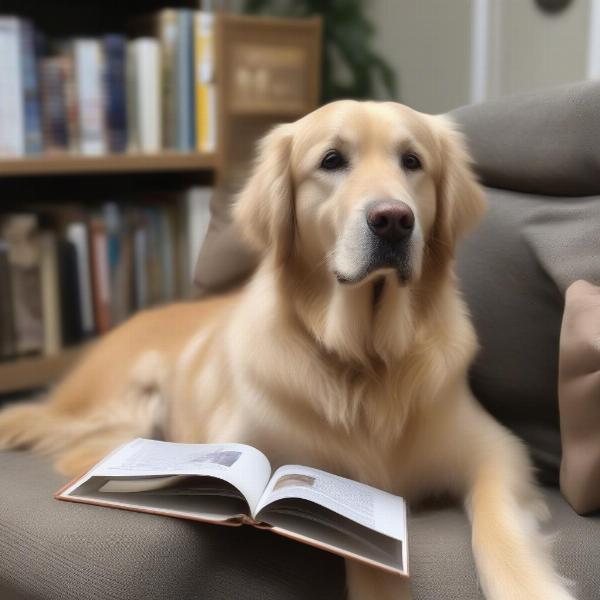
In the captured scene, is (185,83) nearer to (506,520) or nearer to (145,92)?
(145,92)

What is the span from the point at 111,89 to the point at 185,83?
0.73 feet

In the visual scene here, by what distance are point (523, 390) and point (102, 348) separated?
1.01 m

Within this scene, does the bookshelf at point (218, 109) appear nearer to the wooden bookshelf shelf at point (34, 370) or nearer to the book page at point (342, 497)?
the wooden bookshelf shelf at point (34, 370)

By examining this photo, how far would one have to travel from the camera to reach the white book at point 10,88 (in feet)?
6.57

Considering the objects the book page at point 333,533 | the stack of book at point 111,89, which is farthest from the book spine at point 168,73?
the book page at point 333,533

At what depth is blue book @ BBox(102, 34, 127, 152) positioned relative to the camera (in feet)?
7.09

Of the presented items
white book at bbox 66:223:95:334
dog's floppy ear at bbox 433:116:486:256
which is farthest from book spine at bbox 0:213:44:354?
dog's floppy ear at bbox 433:116:486:256

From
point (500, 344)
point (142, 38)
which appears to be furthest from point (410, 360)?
point (142, 38)

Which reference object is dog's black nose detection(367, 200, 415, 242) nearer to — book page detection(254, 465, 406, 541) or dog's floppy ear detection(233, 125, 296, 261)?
dog's floppy ear detection(233, 125, 296, 261)

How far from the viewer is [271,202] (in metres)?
1.23

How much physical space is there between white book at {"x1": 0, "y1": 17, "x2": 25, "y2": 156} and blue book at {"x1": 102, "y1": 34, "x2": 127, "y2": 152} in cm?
24

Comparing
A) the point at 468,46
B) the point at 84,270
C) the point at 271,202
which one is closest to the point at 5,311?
the point at 84,270

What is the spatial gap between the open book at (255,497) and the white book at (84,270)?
4.28ft

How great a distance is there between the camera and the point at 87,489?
3.20 ft
